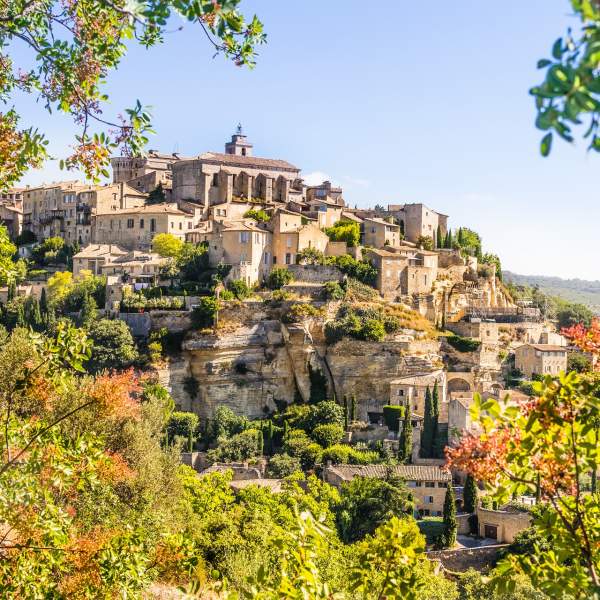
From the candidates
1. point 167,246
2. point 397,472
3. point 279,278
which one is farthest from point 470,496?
point 167,246

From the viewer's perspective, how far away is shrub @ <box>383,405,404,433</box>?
42.8 metres

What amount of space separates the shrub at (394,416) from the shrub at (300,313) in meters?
7.58

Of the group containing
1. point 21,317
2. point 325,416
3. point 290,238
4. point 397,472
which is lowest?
point 397,472

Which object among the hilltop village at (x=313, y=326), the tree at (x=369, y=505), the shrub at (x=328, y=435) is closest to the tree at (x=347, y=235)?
the hilltop village at (x=313, y=326)

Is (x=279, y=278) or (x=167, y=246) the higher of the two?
(x=167, y=246)

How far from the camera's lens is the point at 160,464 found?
21719 millimetres

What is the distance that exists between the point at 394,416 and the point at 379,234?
53.0 ft

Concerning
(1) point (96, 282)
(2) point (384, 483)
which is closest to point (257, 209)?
(1) point (96, 282)

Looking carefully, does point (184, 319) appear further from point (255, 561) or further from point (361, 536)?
point (255, 561)

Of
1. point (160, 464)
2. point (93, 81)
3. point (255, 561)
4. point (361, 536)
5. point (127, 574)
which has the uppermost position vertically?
point (93, 81)

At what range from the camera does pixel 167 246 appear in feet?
177

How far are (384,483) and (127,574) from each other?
26.6 m

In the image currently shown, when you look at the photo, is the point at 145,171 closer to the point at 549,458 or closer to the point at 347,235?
the point at 347,235

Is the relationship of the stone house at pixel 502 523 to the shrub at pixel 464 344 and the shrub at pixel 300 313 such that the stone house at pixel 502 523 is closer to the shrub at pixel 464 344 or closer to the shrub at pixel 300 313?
the shrub at pixel 464 344
